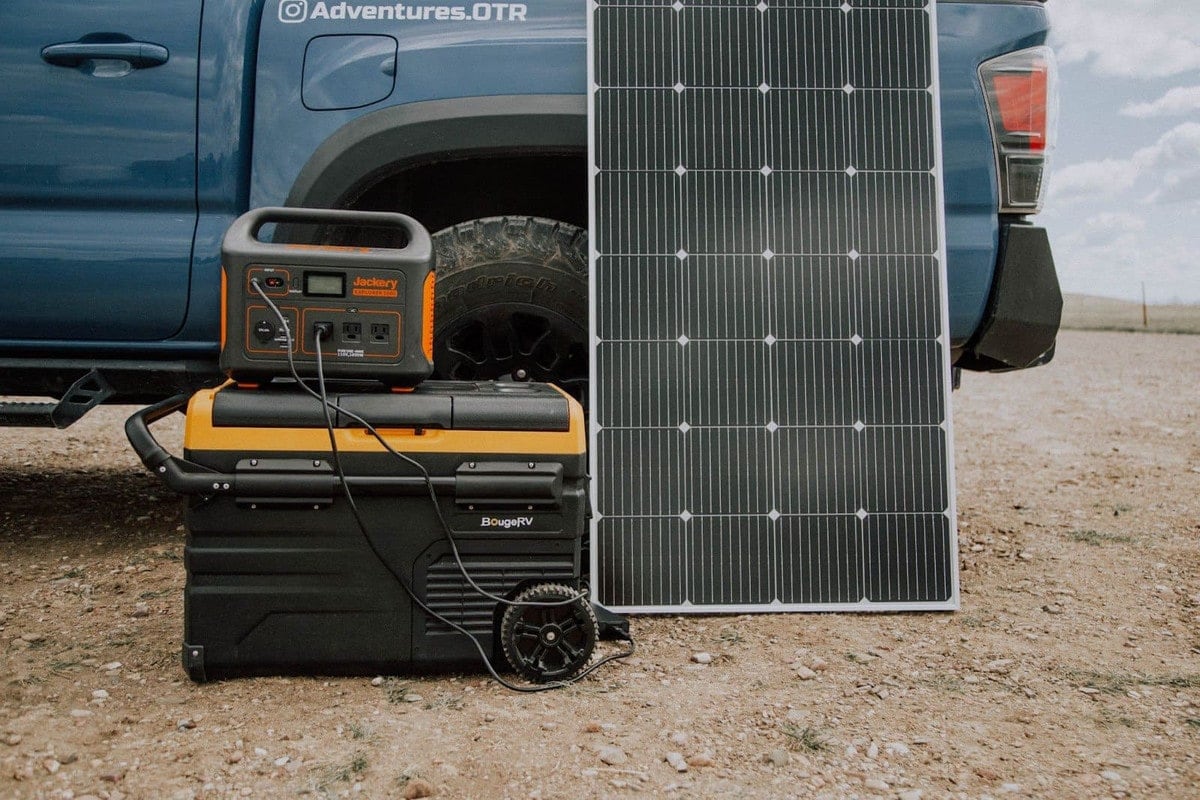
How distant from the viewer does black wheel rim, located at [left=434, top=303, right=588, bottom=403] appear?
128 inches

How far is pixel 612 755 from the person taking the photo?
84.1 inches

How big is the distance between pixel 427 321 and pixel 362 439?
1.23 feet

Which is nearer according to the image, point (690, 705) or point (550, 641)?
point (690, 705)

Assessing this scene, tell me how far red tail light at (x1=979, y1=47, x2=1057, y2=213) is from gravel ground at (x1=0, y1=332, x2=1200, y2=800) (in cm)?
140

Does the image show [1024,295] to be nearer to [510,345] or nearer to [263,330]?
[510,345]

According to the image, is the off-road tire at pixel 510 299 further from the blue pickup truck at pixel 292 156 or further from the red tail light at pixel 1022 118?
the red tail light at pixel 1022 118

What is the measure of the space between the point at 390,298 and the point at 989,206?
2043 millimetres

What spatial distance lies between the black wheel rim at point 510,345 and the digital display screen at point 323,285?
2.27 ft

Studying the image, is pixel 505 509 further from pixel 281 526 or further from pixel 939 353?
pixel 939 353

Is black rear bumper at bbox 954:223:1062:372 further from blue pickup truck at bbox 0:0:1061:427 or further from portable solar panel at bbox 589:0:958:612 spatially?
portable solar panel at bbox 589:0:958:612

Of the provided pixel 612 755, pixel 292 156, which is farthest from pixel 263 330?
pixel 612 755

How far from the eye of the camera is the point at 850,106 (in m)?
3.31

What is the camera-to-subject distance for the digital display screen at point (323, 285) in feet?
8.38

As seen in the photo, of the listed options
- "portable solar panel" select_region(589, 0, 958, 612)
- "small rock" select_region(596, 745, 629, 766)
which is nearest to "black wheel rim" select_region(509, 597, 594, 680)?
"small rock" select_region(596, 745, 629, 766)
